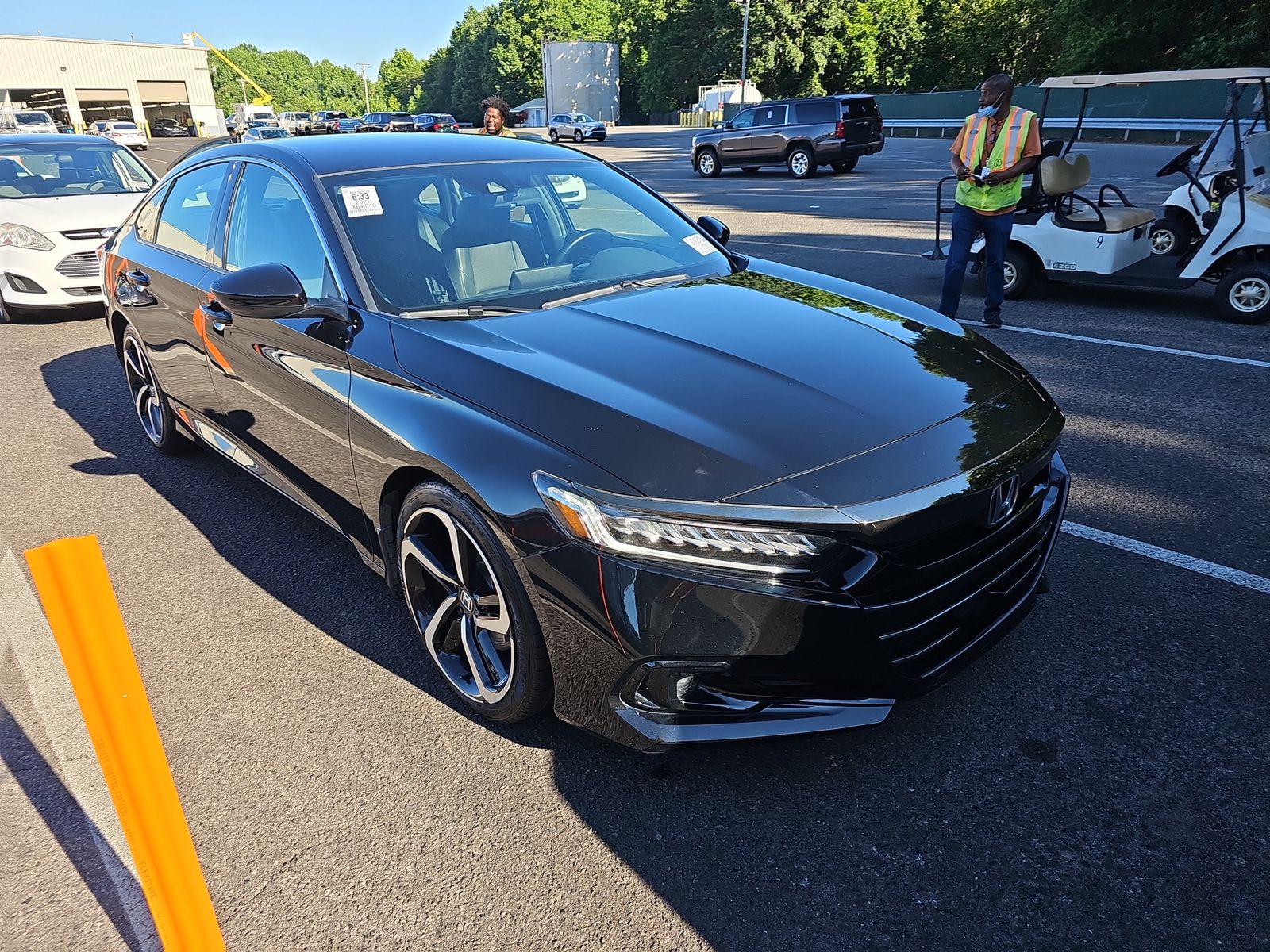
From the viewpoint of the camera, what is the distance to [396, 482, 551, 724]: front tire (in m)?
2.36

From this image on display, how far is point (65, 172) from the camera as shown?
8828 millimetres

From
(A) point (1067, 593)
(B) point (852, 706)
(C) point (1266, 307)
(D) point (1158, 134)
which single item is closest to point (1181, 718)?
(A) point (1067, 593)

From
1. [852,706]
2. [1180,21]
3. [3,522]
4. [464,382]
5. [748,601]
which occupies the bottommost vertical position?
[3,522]

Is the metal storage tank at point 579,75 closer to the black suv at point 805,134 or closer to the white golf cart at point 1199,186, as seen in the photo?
the black suv at point 805,134

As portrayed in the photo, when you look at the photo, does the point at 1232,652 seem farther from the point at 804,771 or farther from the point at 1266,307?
the point at 1266,307

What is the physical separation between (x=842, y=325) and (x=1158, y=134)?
31.0 m

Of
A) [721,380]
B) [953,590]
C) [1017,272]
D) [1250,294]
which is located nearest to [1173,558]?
[953,590]

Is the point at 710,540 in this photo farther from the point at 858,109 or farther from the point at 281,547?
the point at 858,109

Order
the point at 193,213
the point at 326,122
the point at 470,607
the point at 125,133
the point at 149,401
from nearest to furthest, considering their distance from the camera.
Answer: the point at 470,607 → the point at 193,213 → the point at 149,401 → the point at 125,133 → the point at 326,122

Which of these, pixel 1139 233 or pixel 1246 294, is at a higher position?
pixel 1139 233

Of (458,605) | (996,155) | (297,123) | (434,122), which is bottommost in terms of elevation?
(297,123)

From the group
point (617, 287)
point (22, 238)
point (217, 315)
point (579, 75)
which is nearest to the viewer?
point (617, 287)

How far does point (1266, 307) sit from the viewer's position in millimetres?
6840

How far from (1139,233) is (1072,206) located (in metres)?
0.61
